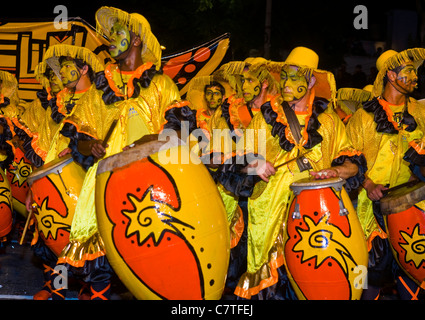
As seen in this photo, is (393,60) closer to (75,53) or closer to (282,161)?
(282,161)

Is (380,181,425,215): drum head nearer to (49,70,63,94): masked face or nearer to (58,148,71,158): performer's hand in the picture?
(58,148,71,158): performer's hand

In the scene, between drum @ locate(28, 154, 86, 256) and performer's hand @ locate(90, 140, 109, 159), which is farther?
drum @ locate(28, 154, 86, 256)

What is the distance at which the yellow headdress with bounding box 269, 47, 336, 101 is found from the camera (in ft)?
16.9

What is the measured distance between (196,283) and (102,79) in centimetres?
176

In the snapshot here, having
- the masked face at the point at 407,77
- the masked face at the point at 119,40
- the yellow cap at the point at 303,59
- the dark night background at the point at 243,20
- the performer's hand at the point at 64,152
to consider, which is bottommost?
the performer's hand at the point at 64,152

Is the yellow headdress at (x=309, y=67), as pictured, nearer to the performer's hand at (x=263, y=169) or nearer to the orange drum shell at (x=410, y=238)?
the performer's hand at (x=263, y=169)

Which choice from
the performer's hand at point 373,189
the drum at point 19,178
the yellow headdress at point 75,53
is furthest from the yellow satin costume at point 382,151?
the drum at point 19,178

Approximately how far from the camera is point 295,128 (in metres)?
5.15

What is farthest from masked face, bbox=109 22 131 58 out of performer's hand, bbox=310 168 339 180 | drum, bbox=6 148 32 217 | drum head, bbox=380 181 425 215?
drum, bbox=6 148 32 217

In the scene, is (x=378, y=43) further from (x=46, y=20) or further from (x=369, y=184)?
(x=369, y=184)

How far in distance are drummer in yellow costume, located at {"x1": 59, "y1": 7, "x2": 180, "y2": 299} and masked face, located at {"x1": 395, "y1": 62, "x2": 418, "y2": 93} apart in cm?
189

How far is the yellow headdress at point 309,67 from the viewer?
5148mm

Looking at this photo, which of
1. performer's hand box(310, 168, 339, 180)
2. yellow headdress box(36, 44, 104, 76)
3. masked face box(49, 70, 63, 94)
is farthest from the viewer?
masked face box(49, 70, 63, 94)

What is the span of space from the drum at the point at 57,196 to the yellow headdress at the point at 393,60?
2.59 meters
